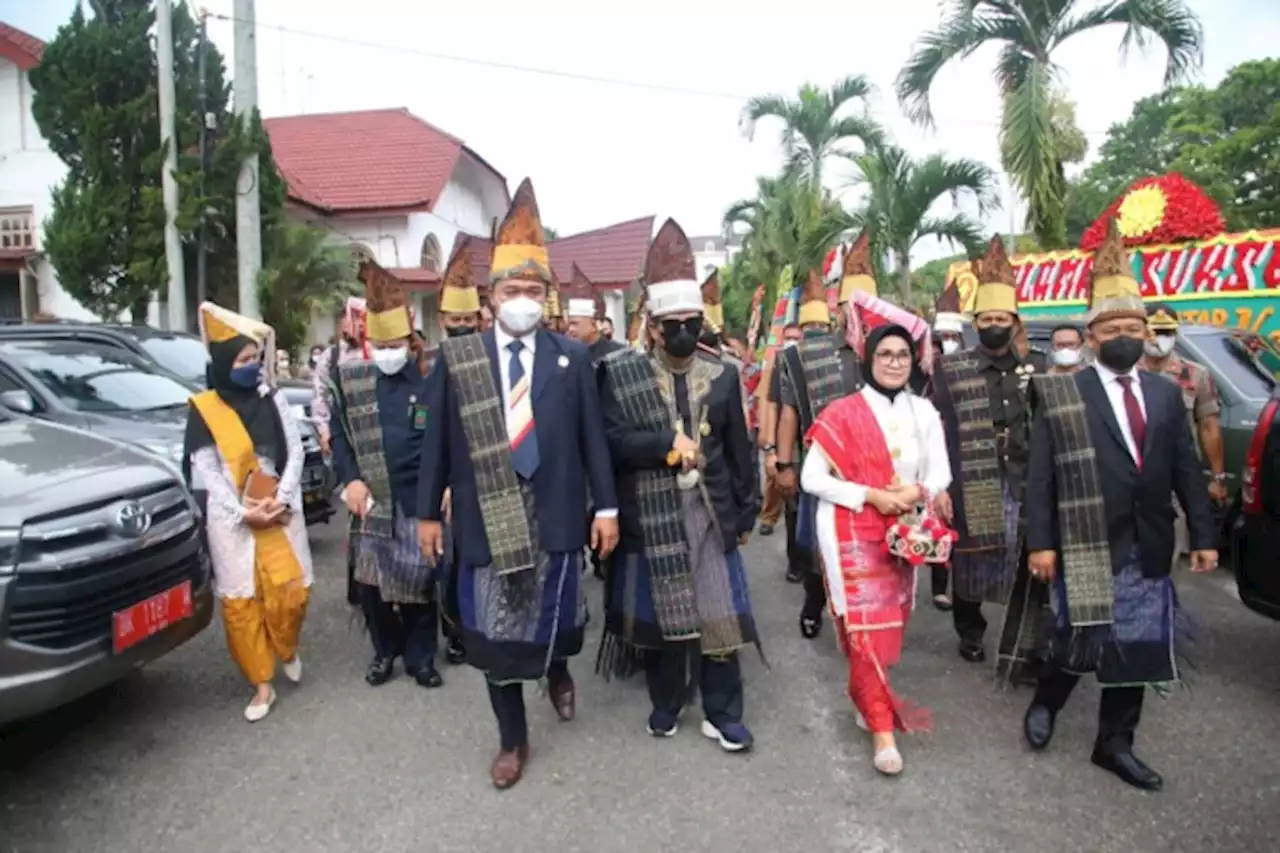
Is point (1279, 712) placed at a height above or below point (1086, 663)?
below

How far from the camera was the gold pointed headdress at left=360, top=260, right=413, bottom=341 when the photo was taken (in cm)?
455

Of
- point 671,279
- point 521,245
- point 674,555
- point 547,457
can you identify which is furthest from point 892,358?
point 521,245

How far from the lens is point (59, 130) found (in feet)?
39.5

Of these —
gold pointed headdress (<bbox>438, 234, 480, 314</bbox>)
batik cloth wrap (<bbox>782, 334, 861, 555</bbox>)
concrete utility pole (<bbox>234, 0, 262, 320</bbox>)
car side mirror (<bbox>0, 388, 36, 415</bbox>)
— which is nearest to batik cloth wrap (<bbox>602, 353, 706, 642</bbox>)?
batik cloth wrap (<bbox>782, 334, 861, 555</bbox>)

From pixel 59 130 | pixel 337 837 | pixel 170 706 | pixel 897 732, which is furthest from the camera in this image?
pixel 59 130

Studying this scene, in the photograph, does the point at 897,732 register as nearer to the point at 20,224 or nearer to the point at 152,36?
the point at 152,36

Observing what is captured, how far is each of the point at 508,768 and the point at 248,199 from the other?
10.2 m

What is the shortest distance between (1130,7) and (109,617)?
13236mm

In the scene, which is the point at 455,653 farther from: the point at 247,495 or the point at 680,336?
the point at 680,336

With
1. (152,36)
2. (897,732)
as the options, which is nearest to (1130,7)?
(897,732)

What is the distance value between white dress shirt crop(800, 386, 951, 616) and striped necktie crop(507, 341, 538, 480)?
1.05m

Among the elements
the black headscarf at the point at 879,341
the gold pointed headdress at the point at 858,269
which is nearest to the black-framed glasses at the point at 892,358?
the black headscarf at the point at 879,341

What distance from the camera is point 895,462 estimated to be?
360 cm

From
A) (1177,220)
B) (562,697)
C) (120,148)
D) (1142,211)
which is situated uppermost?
(120,148)
